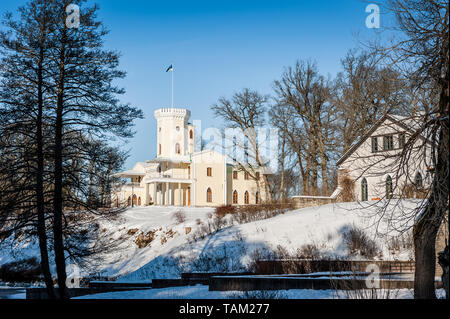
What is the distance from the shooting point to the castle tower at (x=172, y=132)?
54406 mm

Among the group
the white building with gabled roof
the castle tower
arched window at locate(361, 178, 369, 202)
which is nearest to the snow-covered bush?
the white building with gabled roof

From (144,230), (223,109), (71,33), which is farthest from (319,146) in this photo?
(71,33)

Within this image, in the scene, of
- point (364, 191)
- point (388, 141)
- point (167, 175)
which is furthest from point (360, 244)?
point (167, 175)

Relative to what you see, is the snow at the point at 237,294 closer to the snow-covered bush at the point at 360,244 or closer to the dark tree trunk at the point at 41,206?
the dark tree trunk at the point at 41,206

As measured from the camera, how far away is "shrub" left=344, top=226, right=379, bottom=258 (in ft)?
65.7

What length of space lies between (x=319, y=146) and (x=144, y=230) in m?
15.2

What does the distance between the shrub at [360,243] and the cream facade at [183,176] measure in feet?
97.9

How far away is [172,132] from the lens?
2156 inches

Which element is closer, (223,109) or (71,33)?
(71,33)

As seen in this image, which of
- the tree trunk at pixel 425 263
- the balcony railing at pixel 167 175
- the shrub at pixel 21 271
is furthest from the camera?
the balcony railing at pixel 167 175

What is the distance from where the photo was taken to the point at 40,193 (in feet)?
44.6

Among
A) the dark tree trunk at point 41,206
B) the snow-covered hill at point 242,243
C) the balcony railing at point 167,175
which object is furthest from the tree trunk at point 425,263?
the balcony railing at point 167,175

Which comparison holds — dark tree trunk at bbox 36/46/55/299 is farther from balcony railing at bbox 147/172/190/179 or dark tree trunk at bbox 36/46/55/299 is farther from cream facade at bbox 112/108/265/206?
balcony railing at bbox 147/172/190/179
